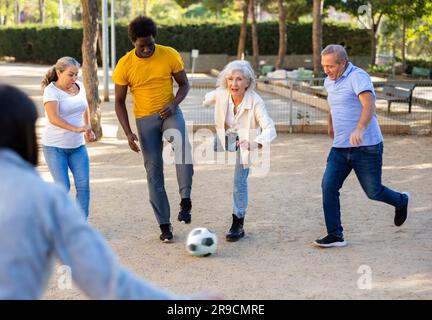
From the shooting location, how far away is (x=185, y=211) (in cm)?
771

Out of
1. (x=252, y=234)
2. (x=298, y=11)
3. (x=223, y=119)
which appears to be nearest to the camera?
(x=223, y=119)

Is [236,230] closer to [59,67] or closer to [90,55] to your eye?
[59,67]

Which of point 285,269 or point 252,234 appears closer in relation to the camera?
point 285,269

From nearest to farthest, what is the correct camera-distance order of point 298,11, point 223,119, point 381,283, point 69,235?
point 69,235 < point 381,283 < point 223,119 < point 298,11

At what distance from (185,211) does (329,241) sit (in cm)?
147

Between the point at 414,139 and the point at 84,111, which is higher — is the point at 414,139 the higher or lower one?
the lower one

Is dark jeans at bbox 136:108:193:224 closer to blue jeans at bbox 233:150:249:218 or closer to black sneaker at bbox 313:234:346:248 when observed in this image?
blue jeans at bbox 233:150:249:218

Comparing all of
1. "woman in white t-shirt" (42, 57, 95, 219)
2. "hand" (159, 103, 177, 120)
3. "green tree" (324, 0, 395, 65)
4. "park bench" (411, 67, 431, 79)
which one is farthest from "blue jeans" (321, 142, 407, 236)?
"green tree" (324, 0, 395, 65)

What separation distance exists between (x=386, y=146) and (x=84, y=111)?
25.2ft

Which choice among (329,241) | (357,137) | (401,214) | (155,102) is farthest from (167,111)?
(401,214)

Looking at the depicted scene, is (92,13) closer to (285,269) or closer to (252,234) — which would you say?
(252,234)

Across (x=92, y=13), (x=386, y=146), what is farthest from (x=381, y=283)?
(x=92, y=13)

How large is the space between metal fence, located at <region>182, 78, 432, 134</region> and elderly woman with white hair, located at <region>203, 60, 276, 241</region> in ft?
27.1
